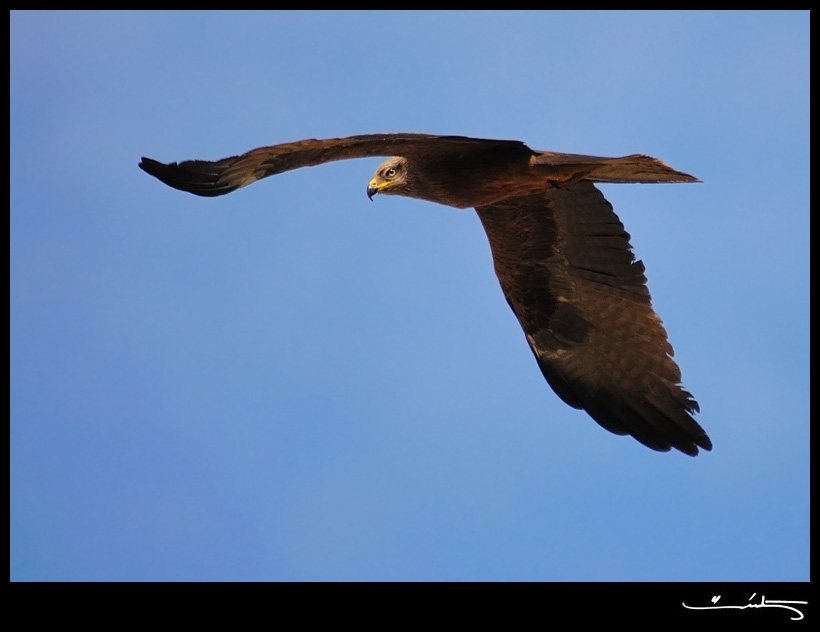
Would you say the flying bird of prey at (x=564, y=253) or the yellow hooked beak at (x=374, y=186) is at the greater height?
the yellow hooked beak at (x=374, y=186)

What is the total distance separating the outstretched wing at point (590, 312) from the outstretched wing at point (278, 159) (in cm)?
118

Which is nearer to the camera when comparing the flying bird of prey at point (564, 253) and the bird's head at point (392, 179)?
the flying bird of prey at point (564, 253)

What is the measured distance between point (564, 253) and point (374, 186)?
1578 mm

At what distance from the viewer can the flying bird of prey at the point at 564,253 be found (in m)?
8.24

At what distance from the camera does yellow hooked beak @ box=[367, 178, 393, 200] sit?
8.91 meters

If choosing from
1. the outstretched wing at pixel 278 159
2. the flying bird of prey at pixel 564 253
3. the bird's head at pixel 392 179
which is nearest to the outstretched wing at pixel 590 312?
the flying bird of prey at pixel 564 253
